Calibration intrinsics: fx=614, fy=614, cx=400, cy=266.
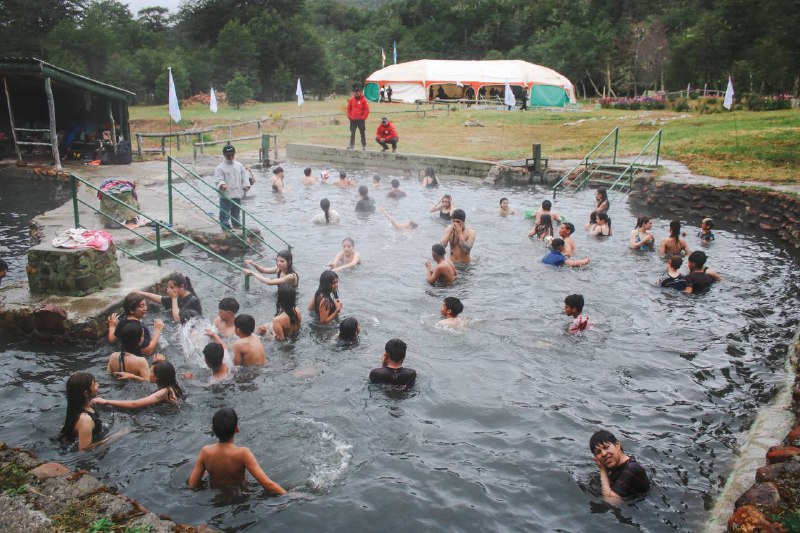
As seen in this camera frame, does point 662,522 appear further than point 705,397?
No

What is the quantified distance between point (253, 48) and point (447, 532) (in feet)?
177

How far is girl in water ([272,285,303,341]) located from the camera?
8930 millimetres

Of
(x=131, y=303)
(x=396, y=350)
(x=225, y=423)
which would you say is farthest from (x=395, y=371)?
(x=131, y=303)

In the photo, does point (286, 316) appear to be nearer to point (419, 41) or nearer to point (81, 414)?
point (81, 414)

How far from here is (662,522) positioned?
18.1 ft

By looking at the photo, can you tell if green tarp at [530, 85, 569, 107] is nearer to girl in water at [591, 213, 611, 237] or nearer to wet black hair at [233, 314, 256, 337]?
girl in water at [591, 213, 611, 237]

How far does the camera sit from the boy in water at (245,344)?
312 inches

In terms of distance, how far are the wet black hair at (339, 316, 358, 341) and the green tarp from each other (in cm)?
3995

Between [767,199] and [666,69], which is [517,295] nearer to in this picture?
[767,199]

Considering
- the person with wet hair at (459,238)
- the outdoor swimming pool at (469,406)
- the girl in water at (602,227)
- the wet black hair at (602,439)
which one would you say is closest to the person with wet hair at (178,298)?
the outdoor swimming pool at (469,406)

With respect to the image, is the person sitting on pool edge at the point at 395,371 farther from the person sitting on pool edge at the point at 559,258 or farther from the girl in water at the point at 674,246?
the girl in water at the point at 674,246

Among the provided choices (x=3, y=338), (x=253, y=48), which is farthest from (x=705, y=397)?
(x=253, y=48)

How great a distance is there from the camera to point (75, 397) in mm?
6242

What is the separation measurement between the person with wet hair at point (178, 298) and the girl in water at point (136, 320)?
78 cm
